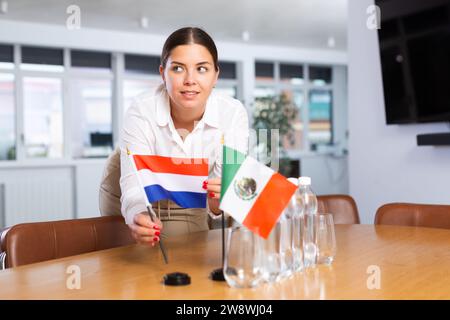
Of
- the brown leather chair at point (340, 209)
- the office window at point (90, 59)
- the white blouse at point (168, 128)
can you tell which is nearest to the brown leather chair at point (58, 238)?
the white blouse at point (168, 128)

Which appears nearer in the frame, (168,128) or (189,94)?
(189,94)

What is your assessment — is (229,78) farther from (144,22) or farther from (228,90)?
(144,22)

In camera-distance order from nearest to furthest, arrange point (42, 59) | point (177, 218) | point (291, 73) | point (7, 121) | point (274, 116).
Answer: point (177, 218), point (7, 121), point (42, 59), point (274, 116), point (291, 73)

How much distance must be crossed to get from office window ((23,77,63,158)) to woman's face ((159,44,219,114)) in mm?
6284

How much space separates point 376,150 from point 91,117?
5358 mm

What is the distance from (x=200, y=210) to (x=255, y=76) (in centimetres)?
800

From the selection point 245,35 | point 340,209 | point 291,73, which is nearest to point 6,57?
point 245,35

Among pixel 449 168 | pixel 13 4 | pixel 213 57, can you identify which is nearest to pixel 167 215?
pixel 213 57

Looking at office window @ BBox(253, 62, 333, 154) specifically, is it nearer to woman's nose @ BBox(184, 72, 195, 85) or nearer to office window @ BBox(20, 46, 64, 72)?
office window @ BBox(20, 46, 64, 72)

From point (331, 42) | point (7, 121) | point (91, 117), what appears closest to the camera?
point (7, 121)

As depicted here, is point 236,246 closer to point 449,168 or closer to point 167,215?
point 167,215

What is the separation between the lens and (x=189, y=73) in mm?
1758

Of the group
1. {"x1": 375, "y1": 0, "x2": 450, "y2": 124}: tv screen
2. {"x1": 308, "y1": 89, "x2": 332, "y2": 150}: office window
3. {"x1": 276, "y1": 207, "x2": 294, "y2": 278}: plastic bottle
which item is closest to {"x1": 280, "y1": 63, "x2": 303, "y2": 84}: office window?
{"x1": 308, "y1": 89, "x2": 332, "y2": 150}: office window

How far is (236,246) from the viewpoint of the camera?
1.22 meters
